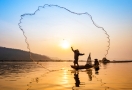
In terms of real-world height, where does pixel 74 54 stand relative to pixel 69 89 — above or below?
above

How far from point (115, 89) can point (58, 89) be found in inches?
206

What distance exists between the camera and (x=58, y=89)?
1795 centimetres

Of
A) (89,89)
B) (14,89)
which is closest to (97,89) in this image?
(89,89)

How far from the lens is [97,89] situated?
18062 mm

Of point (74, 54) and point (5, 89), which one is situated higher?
point (74, 54)

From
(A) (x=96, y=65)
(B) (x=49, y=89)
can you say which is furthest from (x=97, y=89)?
(A) (x=96, y=65)

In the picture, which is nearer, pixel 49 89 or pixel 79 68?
pixel 49 89

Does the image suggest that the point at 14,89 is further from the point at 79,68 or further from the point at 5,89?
the point at 79,68

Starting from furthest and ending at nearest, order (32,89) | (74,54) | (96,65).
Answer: (96,65) → (74,54) → (32,89)

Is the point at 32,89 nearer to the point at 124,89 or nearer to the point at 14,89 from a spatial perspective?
the point at 14,89

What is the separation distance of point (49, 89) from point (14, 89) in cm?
320

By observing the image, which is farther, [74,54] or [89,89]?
[74,54]

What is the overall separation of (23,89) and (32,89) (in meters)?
0.91

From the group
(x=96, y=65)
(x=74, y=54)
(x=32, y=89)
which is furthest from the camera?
(x=96, y=65)
